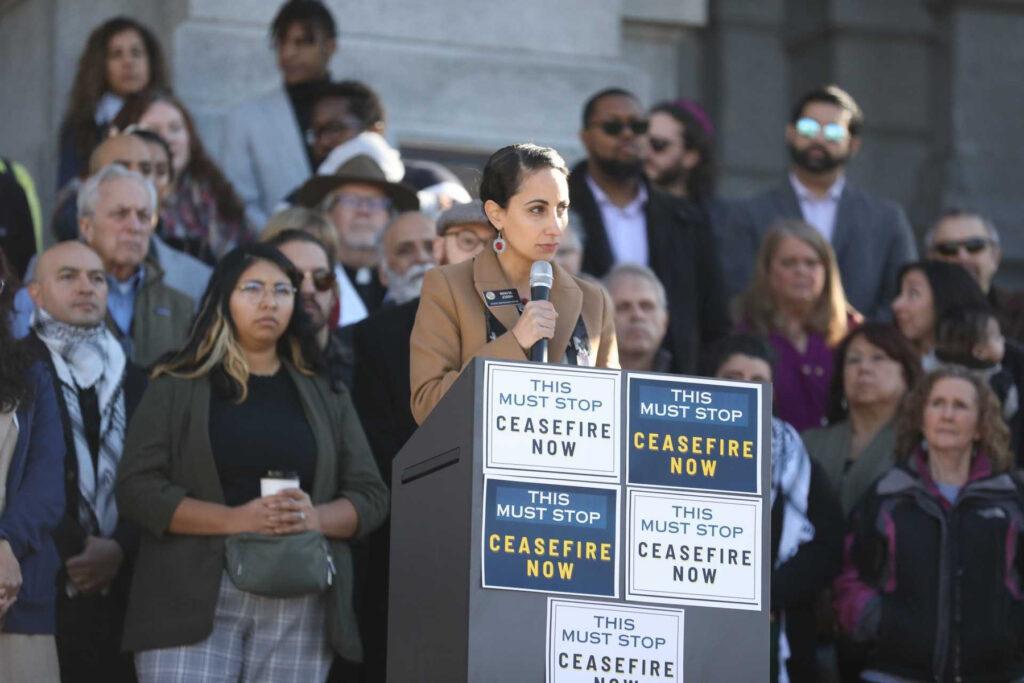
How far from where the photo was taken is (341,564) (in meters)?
7.89

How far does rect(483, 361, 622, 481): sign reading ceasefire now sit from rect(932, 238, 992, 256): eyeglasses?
5763mm

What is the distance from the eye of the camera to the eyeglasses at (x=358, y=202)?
10359mm

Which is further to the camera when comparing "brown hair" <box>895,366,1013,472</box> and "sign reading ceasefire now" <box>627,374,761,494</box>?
"brown hair" <box>895,366,1013,472</box>

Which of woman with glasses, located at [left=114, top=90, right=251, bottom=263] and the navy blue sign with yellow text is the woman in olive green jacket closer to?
woman with glasses, located at [left=114, top=90, right=251, bottom=263]

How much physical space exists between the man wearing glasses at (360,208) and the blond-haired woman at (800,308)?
5.46 ft

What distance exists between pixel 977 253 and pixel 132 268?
414 cm

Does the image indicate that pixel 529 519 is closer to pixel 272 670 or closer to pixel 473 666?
pixel 473 666

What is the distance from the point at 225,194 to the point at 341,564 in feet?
9.86

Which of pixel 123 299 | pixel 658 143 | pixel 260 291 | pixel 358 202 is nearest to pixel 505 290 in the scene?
pixel 260 291

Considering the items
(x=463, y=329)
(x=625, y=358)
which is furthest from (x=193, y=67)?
(x=463, y=329)

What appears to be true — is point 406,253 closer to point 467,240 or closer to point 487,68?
point 467,240

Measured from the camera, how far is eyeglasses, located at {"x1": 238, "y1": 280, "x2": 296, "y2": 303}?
8072 millimetres

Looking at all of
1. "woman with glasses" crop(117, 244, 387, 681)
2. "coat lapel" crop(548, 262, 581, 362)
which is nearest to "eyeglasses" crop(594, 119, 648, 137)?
"woman with glasses" crop(117, 244, 387, 681)

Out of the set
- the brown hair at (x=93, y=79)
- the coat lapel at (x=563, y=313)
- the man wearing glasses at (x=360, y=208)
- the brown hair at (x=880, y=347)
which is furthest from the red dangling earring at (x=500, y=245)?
the brown hair at (x=93, y=79)
